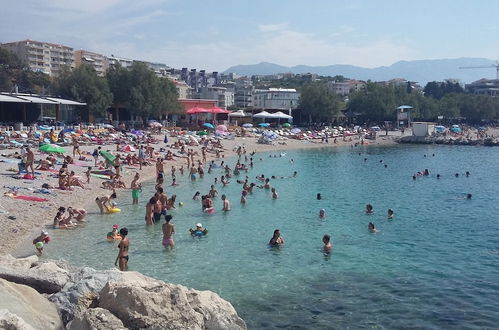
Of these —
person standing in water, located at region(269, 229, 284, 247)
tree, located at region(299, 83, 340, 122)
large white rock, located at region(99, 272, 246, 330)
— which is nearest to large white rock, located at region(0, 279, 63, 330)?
large white rock, located at region(99, 272, 246, 330)

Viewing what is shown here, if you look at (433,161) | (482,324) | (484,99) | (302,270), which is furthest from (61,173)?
(484,99)

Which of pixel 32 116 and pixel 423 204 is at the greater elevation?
pixel 32 116

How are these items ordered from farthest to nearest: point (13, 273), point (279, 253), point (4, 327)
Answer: point (279, 253), point (13, 273), point (4, 327)

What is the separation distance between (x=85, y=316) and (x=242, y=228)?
11906mm

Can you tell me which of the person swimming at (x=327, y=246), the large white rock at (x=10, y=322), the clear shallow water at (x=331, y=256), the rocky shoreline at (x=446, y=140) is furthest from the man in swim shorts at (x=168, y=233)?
the rocky shoreline at (x=446, y=140)

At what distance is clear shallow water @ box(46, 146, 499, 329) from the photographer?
11.6 metres

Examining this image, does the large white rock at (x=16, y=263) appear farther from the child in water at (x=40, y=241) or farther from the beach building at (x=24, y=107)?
the beach building at (x=24, y=107)

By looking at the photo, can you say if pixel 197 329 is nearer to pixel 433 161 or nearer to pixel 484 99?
pixel 433 161

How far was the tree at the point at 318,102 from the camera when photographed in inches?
3243

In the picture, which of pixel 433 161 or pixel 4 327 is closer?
pixel 4 327

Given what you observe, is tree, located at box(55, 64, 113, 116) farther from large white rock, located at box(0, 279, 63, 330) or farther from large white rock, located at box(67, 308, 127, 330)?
large white rock, located at box(67, 308, 127, 330)

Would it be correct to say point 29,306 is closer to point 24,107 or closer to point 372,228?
point 372,228

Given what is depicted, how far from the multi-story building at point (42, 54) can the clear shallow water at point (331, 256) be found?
10277 centimetres

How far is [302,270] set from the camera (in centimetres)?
1430
